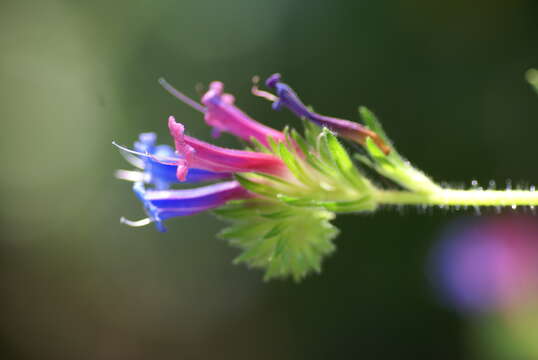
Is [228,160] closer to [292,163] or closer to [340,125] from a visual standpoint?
[292,163]

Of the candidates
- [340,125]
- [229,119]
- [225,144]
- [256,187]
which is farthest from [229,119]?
[225,144]

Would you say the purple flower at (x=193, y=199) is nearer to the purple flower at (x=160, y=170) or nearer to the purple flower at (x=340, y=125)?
the purple flower at (x=160, y=170)

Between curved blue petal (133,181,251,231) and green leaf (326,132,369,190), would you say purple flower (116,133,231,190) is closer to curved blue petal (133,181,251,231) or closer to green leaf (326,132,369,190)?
curved blue petal (133,181,251,231)

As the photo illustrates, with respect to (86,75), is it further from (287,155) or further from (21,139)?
(287,155)

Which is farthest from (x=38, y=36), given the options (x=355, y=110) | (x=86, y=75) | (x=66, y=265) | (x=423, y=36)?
(x=423, y=36)

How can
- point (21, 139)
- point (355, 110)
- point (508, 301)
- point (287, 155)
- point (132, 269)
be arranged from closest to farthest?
point (287, 155)
point (508, 301)
point (355, 110)
point (132, 269)
point (21, 139)

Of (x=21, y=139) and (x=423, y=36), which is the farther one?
(x=21, y=139)

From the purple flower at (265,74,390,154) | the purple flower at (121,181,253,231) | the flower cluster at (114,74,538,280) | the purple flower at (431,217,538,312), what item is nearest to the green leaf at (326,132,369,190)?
the flower cluster at (114,74,538,280)
